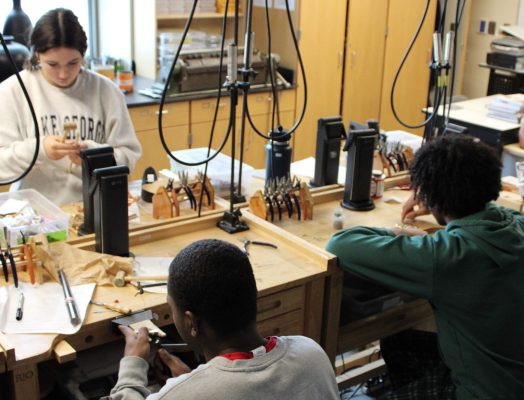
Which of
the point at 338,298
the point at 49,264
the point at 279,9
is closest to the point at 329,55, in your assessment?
the point at 279,9

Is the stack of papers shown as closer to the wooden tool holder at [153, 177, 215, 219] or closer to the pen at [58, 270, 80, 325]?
the wooden tool holder at [153, 177, 215, 219]

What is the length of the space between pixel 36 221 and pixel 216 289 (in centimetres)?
105

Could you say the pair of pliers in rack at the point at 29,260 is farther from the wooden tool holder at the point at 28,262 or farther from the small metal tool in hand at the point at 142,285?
the small metal tool in hand at the point at 142,285

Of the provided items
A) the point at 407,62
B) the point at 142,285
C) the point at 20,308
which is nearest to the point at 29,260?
the point at 20,308

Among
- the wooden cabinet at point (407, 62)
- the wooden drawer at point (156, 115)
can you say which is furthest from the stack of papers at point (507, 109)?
the wooden drawer at point (156, 115)

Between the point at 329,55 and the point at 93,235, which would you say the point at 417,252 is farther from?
the point at 329,55

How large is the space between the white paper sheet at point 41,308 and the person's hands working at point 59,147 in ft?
2.10

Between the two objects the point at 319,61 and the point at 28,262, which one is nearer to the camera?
the point at 28,262

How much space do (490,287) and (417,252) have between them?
7.9 inches

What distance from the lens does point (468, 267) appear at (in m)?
1.81

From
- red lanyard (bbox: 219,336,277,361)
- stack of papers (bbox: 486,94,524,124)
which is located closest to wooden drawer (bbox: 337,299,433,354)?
red lanyard (bbox: 219,336,277,361)

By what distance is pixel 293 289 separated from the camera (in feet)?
6.68

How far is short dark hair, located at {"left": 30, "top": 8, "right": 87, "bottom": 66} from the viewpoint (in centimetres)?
246

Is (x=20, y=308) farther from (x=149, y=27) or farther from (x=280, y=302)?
(x=149, y=27)
